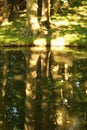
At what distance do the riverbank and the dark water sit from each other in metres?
5.42

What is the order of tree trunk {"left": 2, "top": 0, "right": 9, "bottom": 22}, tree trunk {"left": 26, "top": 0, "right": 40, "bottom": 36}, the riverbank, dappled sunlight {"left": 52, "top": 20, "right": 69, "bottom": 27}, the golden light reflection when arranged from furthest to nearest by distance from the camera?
tree trunk {"left": 2, "top": 0, "right": 9, "bottom": 22}
dappled sunlight {"left": 52, "top": 20, "right": 69, "bottom": 27}
tree trunk {"left": 26, "top": 0, "right": 40, "bottom": 36}
the riverbank
the golden light reflection

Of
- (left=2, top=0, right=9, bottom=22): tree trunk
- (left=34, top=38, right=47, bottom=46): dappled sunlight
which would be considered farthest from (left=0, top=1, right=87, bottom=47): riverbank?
(left=2, top=0, right=9, bottom=22): tree trunk

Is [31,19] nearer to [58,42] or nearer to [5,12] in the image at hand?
[58,42]

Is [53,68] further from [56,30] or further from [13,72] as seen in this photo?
[56,30]

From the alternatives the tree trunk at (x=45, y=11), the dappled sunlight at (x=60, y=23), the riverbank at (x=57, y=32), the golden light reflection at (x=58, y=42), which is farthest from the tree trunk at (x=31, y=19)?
the dappled sunlight at (x=60, y=23)

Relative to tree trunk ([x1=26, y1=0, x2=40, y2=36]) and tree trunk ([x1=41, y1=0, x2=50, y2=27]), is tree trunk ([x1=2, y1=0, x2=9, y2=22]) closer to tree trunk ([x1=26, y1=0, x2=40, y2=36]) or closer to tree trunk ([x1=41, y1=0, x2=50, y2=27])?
tree trunk ([x1=41, y1=0, x2=50, y2=27])

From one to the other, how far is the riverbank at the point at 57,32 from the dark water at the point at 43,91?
5.42 meters

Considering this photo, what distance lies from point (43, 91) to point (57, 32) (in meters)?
18.2

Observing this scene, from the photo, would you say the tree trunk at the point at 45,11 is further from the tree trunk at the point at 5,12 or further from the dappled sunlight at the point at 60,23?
the tree trunk at the point at 5,12

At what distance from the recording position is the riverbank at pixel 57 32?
1229 inches

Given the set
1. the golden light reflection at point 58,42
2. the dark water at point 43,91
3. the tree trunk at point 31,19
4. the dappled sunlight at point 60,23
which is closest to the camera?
the dark water at point 43,91

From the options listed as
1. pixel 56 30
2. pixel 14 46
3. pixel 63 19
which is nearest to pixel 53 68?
pixel 14 46

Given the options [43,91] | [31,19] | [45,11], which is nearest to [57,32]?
[31,19]

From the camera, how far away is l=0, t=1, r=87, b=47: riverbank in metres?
31.2
